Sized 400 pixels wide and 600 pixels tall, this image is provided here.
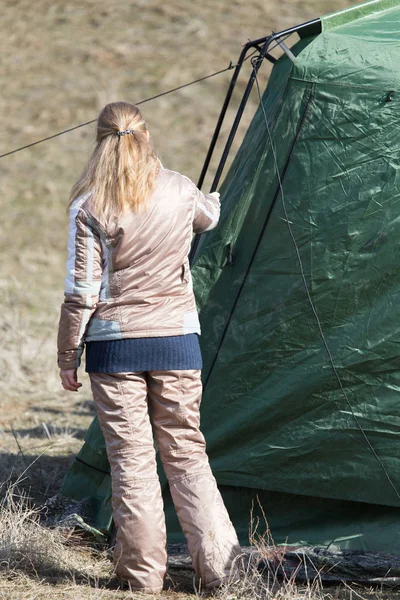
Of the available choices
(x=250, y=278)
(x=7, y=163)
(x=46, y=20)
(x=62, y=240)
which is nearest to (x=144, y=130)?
(x=250, y=278)

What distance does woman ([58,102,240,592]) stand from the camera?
352 cm

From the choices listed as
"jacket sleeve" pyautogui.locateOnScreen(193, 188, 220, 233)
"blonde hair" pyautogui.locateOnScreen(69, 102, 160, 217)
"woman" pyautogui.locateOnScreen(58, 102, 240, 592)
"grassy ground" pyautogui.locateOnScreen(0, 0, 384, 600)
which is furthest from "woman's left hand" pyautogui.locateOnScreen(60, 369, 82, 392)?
"grassy ground" pyautogui.locateOnScreen(0, 0, 384, 600)

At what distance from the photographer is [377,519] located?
4043 millimetres

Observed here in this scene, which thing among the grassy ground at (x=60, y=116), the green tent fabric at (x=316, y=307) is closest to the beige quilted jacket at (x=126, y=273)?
the green tent fabric at (x=316, y=307)

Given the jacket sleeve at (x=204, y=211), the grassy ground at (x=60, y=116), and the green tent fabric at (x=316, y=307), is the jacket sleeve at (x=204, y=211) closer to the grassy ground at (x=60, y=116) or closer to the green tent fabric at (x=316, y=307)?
the green tent fabric at (x=316, y=307)

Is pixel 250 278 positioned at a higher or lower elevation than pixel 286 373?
higher

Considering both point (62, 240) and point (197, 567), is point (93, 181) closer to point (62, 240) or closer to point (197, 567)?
point (197, 567)

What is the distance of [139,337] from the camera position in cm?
355

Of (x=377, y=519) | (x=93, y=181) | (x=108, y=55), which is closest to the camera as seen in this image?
(x=93, y=181)

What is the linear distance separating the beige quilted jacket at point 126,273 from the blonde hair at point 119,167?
0.04 meters

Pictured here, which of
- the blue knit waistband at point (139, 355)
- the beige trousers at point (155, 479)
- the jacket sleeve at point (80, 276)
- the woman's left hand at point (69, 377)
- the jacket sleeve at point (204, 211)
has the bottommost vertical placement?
the beige trousers at point (155, 479)

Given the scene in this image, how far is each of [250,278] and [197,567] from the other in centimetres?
136

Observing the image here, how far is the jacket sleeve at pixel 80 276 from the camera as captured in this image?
3.51 meters

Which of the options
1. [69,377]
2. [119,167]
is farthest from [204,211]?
[69,377]
